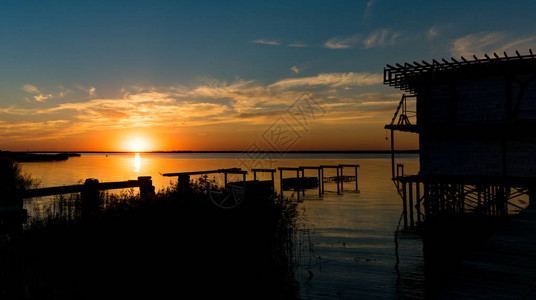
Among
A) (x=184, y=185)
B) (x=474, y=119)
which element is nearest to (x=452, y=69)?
(x=474, y=119)

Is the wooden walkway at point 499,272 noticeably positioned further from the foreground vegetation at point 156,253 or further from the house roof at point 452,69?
the house roof at point 452,69

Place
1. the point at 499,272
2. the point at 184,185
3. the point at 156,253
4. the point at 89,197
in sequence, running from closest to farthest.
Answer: the point at 499,272
the point at 156,253
the point at 89,197
the point at 184,185

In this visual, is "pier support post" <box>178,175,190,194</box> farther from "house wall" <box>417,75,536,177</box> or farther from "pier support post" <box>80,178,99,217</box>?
"house wall" <box>417,75,536,177</box>

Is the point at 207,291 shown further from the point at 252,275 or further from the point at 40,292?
the point at 40,292

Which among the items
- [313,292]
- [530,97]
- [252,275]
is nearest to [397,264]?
[313,292]

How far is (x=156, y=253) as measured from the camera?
9.72 meters

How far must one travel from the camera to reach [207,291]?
32.4 feet

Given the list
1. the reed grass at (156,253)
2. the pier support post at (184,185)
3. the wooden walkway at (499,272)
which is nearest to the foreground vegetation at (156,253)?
the reed grass at (156,253)

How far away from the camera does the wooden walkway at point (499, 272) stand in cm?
596

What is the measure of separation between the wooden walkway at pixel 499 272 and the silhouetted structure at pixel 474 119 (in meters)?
17.2

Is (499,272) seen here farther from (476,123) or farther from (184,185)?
(476,123)

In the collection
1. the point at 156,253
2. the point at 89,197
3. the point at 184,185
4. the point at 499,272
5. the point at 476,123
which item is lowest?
the point at 156,253

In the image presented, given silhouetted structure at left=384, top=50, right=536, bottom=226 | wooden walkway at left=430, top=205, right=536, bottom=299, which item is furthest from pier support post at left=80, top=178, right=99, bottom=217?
silhouetted structure at left=384, top=50, right=536, bottom=226

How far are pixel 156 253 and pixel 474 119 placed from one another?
858 inches
